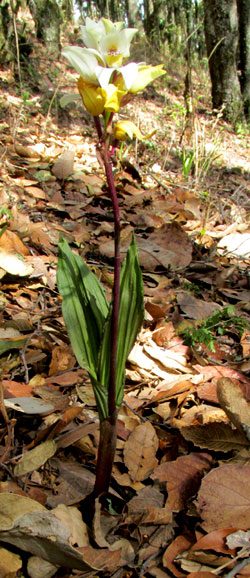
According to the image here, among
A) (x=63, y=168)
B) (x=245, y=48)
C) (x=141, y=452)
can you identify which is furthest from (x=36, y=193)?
(x=245, y=48)

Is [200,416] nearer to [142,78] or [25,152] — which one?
[142,78]

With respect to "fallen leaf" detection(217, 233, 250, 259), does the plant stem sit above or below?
above

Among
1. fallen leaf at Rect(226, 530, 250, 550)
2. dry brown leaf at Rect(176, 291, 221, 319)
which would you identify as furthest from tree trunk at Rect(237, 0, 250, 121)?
fallen leaf at Rect(226, 530, 250, 550)

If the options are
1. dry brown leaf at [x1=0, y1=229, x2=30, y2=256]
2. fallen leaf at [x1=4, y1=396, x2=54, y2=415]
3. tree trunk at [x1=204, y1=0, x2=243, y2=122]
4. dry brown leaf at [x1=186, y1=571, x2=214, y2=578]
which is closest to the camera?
dry brown leaf at [x1=186, y1=571, x2=214, y2=578]

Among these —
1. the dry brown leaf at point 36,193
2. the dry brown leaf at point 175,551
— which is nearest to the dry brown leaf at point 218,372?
the dry brown leaf at point 175,551

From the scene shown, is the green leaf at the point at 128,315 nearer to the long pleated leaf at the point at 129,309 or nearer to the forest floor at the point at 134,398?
the long pleated leaf at the point at 129,309

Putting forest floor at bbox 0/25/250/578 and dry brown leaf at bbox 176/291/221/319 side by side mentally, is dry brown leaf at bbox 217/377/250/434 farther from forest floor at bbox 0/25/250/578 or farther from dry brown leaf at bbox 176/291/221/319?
dry brown leaf at bbox 176/291/221/319

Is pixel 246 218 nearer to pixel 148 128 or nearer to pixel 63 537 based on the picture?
pixel 148 128

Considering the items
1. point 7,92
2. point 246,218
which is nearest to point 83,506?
point 246,218
